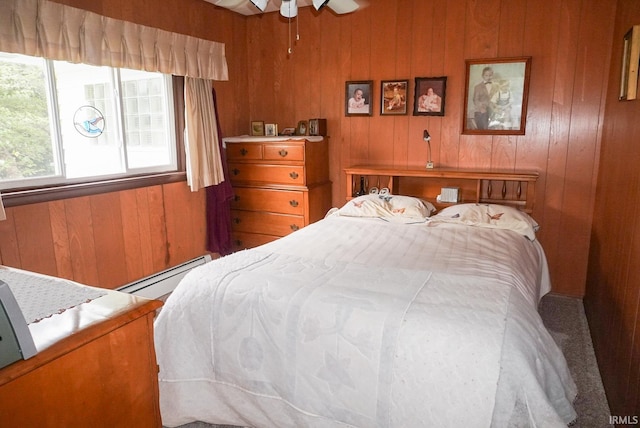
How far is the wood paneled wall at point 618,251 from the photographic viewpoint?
5.78 ft

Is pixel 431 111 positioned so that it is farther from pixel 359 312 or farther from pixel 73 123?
pixel 73 123

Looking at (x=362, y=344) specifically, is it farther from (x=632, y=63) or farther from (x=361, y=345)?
(x=632, y=63)

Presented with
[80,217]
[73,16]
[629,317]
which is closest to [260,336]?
[629,317]

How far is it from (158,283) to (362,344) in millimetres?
2299

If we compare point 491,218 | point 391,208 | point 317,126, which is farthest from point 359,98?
point 491,218

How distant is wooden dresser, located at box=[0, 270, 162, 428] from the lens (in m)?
0.86

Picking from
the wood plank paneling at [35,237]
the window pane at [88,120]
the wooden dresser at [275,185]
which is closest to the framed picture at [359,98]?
the wooden dresser at [275,185]

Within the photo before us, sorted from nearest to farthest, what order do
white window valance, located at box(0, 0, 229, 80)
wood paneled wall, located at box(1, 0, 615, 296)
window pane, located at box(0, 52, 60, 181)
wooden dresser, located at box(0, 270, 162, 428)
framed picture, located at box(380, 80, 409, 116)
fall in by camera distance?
wooden dresser, located at box(0, 270, 162, 428)
white window valance, located at box(0, 0, 229, 80)
window pane, located at box(0, 52, 60, 181)
wood paneled wall, located at box(1, 0, 615, 296)
framed picture, located at box(380, 80, 409, 116)

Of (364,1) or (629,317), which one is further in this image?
(364,1)

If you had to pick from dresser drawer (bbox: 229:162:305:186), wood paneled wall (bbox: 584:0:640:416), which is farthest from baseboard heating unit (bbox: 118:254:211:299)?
wood paneled wall (bbox: 584:0:640:416)

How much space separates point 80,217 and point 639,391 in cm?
313

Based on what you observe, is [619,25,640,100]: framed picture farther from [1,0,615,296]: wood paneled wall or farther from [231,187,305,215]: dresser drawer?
[231,187,305,215]: dresser drawer

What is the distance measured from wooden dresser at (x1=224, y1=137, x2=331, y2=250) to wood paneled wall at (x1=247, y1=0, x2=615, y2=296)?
0.31 metres

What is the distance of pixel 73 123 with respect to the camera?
2902 millimetres
